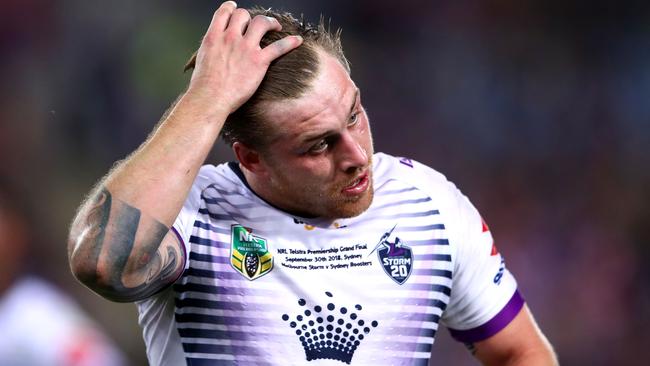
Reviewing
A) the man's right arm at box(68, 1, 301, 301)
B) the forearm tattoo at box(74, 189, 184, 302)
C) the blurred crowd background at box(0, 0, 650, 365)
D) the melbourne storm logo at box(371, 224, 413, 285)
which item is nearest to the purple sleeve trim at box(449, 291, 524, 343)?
the melbourne storm logo at box(371, 224, 413, 285)

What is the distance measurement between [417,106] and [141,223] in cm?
491

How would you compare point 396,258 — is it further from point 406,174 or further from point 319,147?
point 319,147

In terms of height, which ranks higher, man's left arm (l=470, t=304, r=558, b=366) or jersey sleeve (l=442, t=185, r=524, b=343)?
jersey sleeve (l=442, t=185, r=524, b=343)

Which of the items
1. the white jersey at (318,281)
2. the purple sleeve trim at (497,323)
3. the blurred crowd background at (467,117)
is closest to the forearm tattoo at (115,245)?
the white jersey at (318,281)

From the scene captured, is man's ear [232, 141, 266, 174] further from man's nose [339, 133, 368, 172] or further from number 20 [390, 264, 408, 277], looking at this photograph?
number 20 [390, 264, 408, 277]

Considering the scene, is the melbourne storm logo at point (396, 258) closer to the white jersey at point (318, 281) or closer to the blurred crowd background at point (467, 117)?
the white jersey at point (318, 281)

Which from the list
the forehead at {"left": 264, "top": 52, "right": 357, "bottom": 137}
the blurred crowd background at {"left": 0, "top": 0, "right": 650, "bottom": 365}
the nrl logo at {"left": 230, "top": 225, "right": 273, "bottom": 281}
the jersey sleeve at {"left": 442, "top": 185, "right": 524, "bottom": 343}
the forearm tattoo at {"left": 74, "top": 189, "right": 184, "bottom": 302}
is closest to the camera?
the forearm tattoo at {"left": 74, "top": 189, "right": 184, "bottom": 302}

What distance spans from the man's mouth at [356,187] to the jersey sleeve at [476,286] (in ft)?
1.15

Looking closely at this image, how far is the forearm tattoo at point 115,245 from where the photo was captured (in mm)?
2334

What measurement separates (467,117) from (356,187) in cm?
444

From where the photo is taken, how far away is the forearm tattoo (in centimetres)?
233

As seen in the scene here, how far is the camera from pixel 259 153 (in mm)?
2744

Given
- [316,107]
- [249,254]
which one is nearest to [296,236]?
[249,254]

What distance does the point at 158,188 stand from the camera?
237cm
